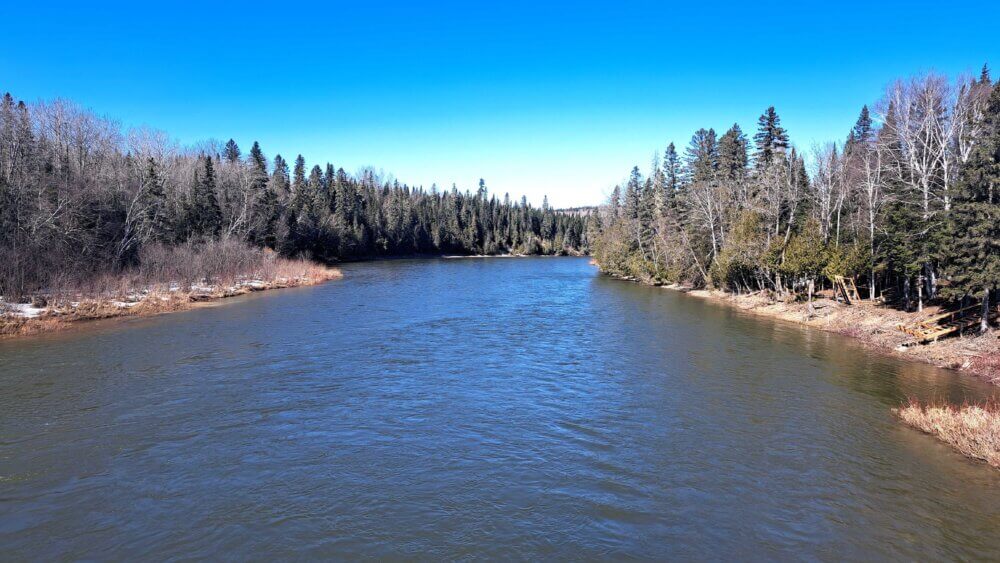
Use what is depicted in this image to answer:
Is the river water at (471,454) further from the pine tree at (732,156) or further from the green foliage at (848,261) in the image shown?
the pine tree at (732,156)

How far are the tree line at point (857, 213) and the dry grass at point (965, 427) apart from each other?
10.9 metres

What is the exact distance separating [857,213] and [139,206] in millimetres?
66223

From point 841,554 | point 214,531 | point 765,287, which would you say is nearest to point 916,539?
point 841,554

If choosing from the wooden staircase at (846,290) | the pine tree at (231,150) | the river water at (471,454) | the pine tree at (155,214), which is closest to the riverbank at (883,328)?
the wooden staircase at (846,290)

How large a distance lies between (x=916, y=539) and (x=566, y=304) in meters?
35.3

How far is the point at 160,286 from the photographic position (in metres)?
43.6

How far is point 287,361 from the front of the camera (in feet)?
76.5

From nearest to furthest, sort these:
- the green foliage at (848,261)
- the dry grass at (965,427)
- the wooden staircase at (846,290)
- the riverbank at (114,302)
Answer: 1. the dry grass at (965,427)
2. the riverbank at (114,302)
3. the green foliage at (848,261)
4. the wooden staircase at (846,290)

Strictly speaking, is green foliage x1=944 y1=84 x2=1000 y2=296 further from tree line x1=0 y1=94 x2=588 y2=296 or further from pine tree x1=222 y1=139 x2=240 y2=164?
pine tree x1=222 y1=139 x2=240 y2=164

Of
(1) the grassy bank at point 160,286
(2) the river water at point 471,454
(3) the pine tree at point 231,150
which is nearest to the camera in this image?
(2) the river water at point 471,454

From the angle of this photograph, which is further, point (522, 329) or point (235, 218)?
point (235, 218)

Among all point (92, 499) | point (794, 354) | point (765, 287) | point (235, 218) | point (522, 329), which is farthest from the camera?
point (235, 218)

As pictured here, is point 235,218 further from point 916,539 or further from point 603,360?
point 916,539

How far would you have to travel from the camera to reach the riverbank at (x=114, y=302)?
95.5 feet
